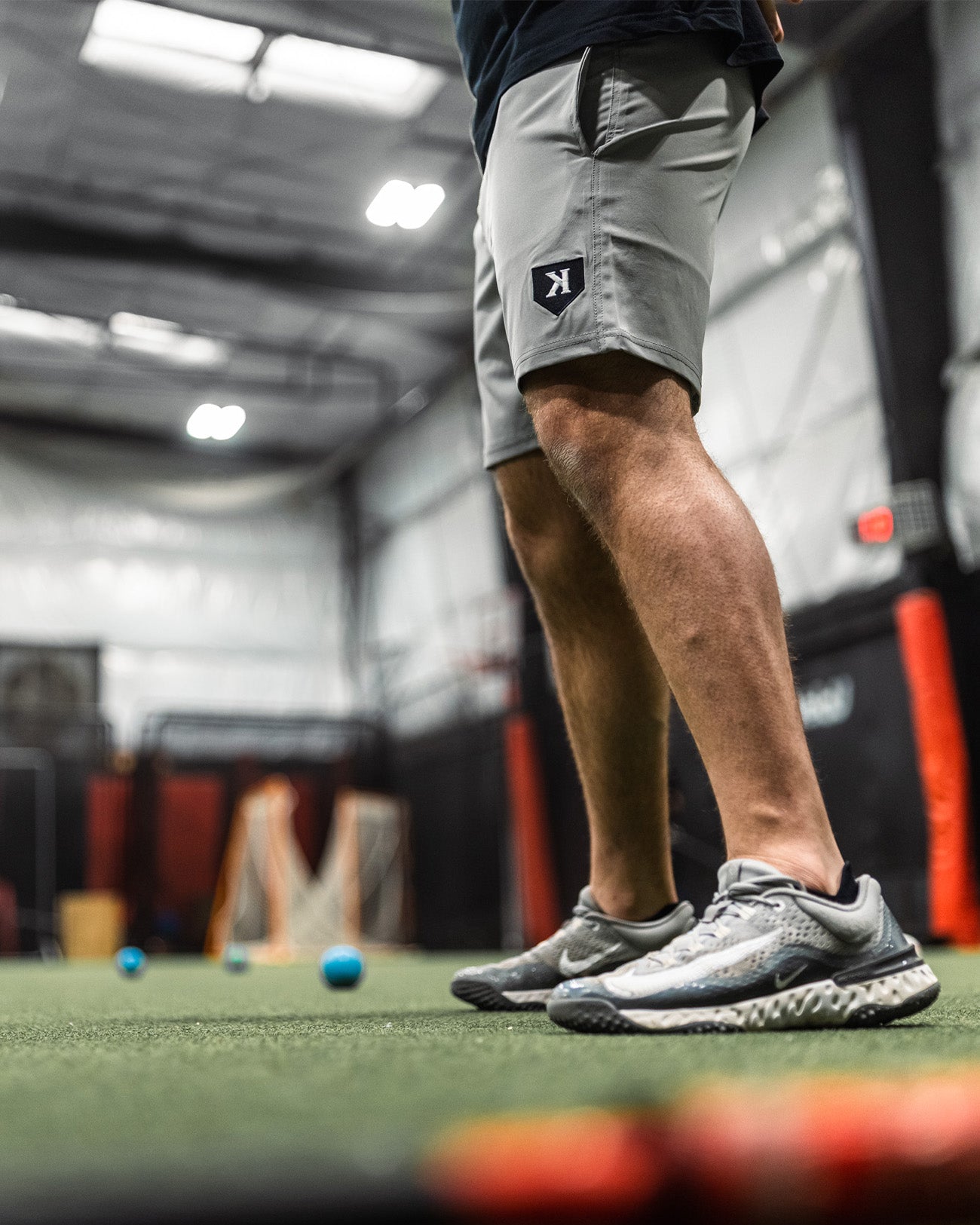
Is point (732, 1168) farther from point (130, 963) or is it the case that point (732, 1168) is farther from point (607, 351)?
point (130, 963)


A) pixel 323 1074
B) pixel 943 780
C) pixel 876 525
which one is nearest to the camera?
pixel 323 1074

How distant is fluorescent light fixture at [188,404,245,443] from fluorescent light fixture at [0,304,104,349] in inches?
53.8

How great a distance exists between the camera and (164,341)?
999cm

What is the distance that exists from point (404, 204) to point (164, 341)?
101 inches

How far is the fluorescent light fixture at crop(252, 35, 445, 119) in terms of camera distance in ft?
22.1

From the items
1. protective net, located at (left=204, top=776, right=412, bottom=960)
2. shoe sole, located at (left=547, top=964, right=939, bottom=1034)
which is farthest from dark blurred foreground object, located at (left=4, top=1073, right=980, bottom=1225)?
protective net, located at (left=204, top=776, right=412, bottom=960)

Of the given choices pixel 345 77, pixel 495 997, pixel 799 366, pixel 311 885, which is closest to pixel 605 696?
pixel 495 997

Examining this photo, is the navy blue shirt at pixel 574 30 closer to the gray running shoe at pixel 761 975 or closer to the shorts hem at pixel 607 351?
the shorts hem at pixel 607 351

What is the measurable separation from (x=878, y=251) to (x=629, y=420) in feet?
16.5

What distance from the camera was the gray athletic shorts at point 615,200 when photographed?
1.15 metres

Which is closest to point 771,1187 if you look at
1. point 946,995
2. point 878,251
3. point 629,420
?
point 629,420

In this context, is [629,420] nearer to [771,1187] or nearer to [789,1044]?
[789,1044]

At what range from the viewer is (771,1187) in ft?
1.04

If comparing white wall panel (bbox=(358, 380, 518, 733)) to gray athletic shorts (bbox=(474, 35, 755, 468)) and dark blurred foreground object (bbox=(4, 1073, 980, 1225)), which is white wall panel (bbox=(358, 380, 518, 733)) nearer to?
gray athletic shorts (bbox=(474, 35, 755, 468))
